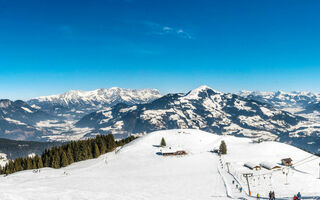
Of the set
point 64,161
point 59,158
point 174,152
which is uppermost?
point 174,152

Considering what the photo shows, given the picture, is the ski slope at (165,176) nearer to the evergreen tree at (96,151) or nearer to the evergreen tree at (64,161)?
the evergreen tree at (64,161)

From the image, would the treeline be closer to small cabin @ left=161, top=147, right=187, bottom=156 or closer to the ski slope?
the ski slope

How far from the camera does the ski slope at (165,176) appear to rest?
47062mm

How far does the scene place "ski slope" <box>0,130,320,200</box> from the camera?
47.1 metres

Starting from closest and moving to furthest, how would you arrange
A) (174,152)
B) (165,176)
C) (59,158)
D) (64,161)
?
(165,176) < (174,152) < (64,161) < (59,158)

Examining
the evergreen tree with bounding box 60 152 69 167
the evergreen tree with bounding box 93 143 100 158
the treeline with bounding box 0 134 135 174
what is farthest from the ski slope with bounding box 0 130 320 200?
the evergreen tree with bounding box 93 143 100 158

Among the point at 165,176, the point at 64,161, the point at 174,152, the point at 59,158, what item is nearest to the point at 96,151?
the point at 64,161

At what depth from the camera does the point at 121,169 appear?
96.0m

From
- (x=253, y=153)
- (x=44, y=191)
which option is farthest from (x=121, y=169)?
(x=253, y=153)

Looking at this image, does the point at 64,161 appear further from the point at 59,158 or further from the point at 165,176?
the point at 165,176

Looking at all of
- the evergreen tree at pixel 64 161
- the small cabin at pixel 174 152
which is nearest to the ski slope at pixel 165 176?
the small cabin at pixel 174 152

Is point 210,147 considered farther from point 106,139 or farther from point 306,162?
point 106,139

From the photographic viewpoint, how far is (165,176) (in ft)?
252

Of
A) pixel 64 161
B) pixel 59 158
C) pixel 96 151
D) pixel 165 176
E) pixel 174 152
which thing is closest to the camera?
pixel 165 176
